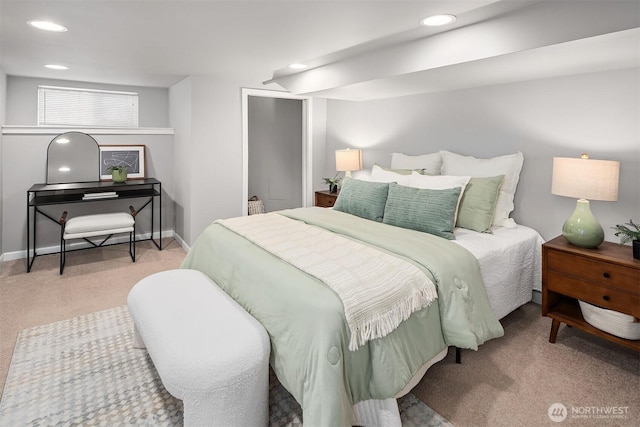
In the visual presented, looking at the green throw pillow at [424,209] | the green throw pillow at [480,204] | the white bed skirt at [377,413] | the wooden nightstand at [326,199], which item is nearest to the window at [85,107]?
the wooden nightstand at [326,199]

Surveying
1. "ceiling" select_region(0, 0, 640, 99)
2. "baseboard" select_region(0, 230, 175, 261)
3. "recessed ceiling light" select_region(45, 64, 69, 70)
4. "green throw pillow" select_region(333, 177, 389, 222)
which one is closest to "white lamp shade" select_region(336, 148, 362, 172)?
"ceiling" select_region(0, 0, 640, 99)

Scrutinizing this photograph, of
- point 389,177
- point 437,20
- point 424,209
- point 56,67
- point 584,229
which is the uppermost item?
point 56,67

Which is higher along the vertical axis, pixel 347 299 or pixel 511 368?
pixel 347 299

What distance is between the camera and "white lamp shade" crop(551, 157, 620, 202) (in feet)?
7.48

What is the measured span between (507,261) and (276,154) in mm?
4284

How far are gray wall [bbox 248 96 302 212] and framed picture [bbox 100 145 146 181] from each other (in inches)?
65.3

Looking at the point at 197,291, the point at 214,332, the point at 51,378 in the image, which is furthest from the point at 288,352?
the point at 51,378

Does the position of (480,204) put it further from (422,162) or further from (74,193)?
(74,193)

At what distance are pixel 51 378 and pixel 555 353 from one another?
307cm

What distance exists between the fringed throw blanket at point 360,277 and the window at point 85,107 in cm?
344

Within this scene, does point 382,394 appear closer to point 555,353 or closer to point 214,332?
point 214,332

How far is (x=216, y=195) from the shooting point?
14.9 ft

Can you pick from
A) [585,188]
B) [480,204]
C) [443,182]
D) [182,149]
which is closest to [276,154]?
[182,149]

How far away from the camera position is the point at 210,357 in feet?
5.08
